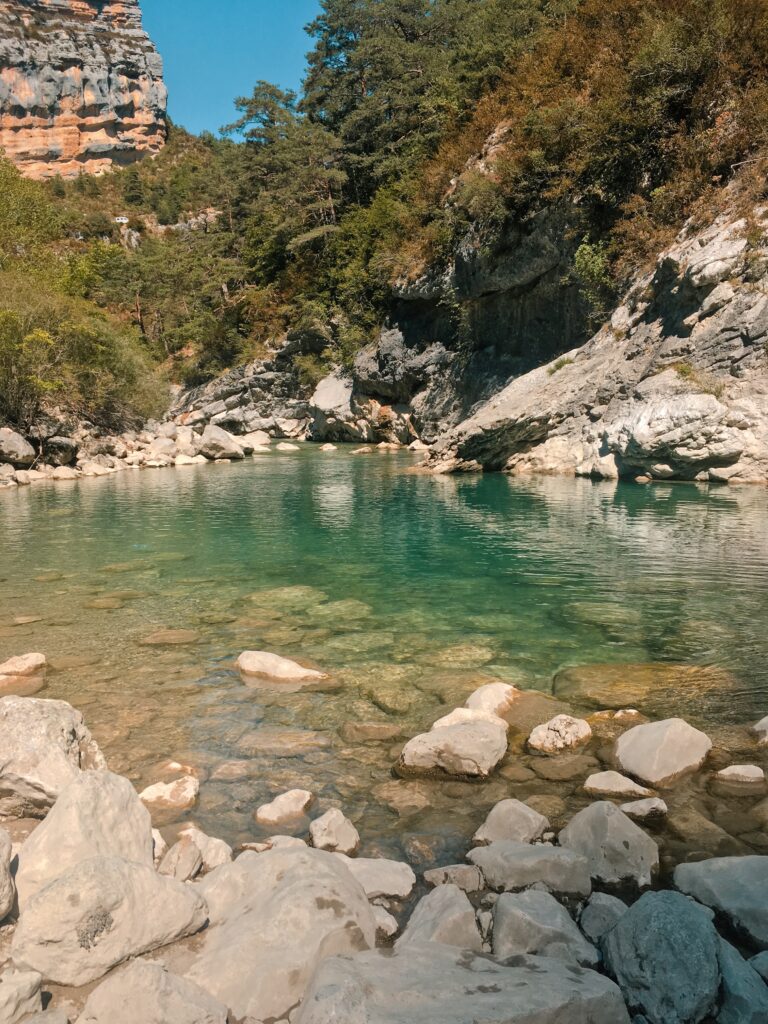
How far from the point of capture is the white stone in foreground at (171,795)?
17.7ft

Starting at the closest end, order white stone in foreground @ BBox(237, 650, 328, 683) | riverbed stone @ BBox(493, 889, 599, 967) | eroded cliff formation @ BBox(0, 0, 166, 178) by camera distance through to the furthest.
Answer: riverbed stone @ BBox(493, 889, 599, 967) < white stone in foreground @ BBox(237, 650, 328, 683) < eroded cliff formation @ BBox(0, 0, 166, 178)

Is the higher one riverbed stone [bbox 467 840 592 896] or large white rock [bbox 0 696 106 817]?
large white rock [bbox 0 696 106 817]

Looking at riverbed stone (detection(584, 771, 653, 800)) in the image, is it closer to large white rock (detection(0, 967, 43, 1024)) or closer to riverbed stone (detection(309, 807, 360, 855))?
riverbed stone (detection(309, 807, 360, 855))

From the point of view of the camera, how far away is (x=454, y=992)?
3.05 m

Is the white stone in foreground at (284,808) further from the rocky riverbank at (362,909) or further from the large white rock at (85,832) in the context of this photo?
the large white rock at (85,832)

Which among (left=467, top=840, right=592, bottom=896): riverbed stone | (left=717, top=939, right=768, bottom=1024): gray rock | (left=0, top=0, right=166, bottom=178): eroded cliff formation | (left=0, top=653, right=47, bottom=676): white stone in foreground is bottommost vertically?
(left=0, top=653, right=47, bottom=676): white stone in foreground

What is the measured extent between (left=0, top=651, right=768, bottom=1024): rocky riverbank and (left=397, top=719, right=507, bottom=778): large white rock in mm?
336

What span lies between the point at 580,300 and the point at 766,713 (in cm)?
2729

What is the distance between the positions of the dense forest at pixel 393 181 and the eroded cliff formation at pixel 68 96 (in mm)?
64831

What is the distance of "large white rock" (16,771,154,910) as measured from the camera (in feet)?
12.7

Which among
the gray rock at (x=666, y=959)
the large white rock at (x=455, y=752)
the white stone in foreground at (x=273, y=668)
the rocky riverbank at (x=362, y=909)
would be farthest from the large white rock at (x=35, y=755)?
the gray rock at (x=666, y=959)

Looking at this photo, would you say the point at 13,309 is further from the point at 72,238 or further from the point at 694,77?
the point at 72,238

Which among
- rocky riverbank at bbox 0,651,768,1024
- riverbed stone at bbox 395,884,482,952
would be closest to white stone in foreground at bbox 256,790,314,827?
rocky riverbank at bbox 0,651,768,1024

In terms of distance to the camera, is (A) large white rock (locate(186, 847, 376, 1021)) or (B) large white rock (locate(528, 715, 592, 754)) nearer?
(A) large white rock (locate(186, 847, 376, 1021))
